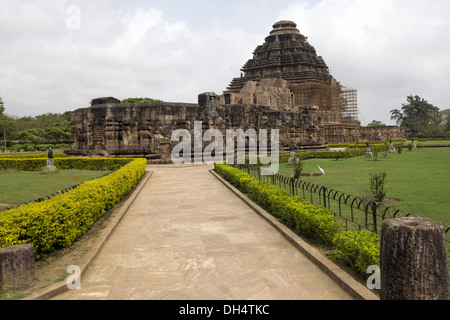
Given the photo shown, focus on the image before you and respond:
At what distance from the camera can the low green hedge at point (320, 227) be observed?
3807mm

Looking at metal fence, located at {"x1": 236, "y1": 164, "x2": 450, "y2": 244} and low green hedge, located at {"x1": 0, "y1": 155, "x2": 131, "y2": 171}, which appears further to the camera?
low green hedge, located at {"x1": 0, "y1": 155, "x2": 131, "y2": 171}

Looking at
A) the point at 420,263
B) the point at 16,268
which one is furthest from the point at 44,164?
the point at 420,263

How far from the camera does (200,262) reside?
14.9 ft

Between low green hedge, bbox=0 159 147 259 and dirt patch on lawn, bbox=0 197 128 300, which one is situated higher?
low green hedge, bbox=0 159 147 259

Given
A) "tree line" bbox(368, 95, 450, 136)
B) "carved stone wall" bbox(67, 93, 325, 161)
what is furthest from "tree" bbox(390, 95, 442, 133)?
"carved stone wall" bbox(67, 93, 325, 161)

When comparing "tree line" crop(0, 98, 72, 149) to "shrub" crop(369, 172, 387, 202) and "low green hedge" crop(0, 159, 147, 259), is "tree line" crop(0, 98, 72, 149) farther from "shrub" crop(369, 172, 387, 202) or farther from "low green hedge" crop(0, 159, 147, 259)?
"shrub" crop(369, 172, 387, 202)

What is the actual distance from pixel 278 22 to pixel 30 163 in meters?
50.9

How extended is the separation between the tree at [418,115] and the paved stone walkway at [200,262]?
72.2 meters

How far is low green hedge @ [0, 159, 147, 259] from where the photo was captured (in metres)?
4.15

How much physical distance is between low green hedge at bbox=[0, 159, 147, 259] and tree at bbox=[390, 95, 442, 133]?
7372 cm

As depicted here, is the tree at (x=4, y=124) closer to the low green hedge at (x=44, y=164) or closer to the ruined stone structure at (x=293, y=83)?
the ruined stone structure at (x=293, y=83)

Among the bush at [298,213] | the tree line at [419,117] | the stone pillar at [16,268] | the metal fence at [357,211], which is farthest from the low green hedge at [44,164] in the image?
the tree line at [419,117]

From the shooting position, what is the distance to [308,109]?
3192cm
